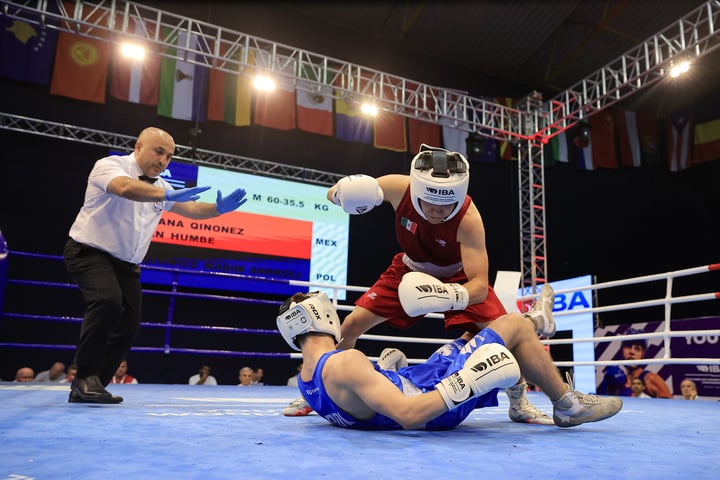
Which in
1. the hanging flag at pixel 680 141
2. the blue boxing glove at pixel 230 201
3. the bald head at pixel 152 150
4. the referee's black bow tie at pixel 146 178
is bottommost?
the blue boxing glove at pixel 230 201

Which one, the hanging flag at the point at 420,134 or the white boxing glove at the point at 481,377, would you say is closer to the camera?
the white boxing glove at the point at 481,377

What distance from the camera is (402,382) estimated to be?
1.73m

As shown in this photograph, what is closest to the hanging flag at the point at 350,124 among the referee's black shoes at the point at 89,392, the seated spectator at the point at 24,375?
the seated spectator at the point at 24,375

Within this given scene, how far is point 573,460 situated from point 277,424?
102 cm

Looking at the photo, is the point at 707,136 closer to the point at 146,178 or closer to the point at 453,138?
the point at 453,138

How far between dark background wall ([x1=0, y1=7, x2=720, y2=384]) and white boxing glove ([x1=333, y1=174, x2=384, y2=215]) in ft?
18.9

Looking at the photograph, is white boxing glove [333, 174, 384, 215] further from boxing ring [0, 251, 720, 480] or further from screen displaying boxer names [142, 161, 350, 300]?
screen displaying boxer names [142, 161, 350, 300]

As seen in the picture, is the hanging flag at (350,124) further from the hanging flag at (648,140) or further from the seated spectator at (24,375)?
the hanging flag at (648,140)

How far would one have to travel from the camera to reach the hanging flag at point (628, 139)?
1005 centimetres

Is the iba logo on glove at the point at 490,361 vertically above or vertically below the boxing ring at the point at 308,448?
above

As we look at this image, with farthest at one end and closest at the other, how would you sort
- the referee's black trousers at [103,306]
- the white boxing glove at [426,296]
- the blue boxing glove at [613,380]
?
1. the blue boxing glove at [613,380]
2. the referee's black trousers at [103,306]
3. the white boxing glove at [426,296]

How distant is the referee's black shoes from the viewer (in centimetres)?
235

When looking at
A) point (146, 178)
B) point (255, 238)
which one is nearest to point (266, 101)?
point (255, 238)

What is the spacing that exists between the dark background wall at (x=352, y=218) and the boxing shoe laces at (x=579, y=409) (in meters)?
6.09
